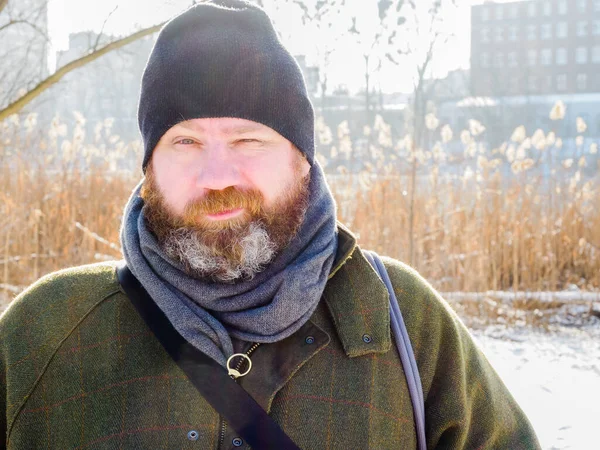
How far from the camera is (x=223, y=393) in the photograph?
126 cm

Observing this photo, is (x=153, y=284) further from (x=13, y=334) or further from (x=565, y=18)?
(x=565, y=18)

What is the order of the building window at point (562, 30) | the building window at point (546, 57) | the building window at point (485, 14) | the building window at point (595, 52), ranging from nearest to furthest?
the building window at point (595, 52) → the building window at point (562, 30) → the building window at point (546, 57) → the building window at point (485, 14)

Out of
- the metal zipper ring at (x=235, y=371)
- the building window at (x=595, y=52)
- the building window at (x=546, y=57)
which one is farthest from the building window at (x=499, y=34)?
the metal zipper ring at (x=235, y=371)

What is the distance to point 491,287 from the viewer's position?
5125 mm

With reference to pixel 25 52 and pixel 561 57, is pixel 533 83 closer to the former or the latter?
pixel 561 57

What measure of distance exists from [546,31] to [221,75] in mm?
57010

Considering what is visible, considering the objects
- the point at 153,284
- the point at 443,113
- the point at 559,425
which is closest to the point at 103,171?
the point at 559,425

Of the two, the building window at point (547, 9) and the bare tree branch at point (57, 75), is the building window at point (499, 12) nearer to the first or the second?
the building window at point (547, 9)

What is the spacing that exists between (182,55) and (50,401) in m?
0.81

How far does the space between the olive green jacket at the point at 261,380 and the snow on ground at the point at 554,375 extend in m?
1.58

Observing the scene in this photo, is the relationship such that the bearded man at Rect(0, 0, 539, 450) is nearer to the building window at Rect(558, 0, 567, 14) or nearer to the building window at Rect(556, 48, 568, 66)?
the building window at Rect(556, 48, 568, 66)

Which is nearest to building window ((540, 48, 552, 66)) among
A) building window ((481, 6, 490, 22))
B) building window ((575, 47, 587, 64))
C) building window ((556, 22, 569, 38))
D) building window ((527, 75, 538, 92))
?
building window ((556, 22, 569, 38))

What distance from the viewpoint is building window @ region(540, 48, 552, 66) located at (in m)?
51.8

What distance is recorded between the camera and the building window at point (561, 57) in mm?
51469
